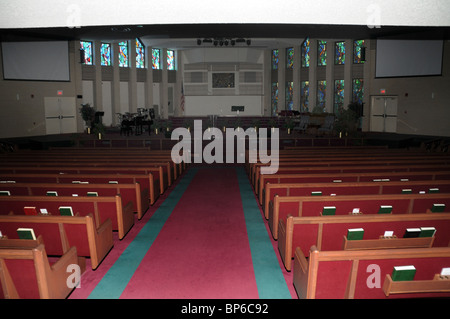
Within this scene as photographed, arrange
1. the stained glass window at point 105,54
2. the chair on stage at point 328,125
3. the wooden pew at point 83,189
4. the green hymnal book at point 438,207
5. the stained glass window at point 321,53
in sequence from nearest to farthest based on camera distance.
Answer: the green hymnal book at point 438,207 → the wooden pew at point 83,189 → the chair on stage at point 328,125 → the stained glass window at point 105,54 → the stained glass window at point 321,53

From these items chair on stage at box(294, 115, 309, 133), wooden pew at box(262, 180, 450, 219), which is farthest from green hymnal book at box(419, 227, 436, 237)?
chair on stage at box(294, 115, 309, 133)

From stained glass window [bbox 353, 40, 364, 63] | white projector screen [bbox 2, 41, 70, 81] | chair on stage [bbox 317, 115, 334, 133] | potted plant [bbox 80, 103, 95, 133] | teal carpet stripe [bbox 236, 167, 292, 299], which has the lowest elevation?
teal carpet stripe [bbox 236, 167, 292, 299]

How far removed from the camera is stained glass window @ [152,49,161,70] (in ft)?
74.3

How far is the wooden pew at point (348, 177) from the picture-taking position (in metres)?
5.42

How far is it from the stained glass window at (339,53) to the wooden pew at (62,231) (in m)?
19.0

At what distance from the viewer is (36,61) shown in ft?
53.3

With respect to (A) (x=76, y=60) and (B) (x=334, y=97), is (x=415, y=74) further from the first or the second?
(A) (x=76, y=60)

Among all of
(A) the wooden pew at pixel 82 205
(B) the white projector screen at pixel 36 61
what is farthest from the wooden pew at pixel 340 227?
(B) the white projector screen at pixel 36 61

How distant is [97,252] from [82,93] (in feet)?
54.9

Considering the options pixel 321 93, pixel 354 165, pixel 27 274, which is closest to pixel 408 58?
pixel 321 93

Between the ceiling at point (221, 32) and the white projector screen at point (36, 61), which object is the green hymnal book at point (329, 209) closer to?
the ceiling at point (221, 32)

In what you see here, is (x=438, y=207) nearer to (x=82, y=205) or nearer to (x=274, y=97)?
(x=82, y=205)

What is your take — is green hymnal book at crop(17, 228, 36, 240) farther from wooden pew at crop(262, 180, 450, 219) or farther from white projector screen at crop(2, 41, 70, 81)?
white projector screen at crop(2, 41, 70, 81)

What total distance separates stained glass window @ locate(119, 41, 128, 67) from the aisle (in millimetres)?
16823
